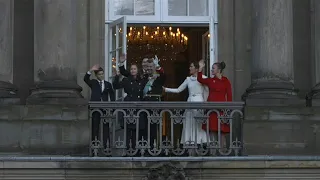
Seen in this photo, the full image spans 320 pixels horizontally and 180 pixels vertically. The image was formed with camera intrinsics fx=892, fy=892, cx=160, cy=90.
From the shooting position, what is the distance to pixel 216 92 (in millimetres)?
16266

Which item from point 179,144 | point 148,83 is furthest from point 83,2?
point 179,144

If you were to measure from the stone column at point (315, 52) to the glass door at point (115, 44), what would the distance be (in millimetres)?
3633

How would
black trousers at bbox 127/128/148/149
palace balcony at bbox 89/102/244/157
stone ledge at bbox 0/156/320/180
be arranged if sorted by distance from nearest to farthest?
1. stone ledge at bbox 0/156/320/180
2. palace balcony at bbox 89/102/244/157
3. black trousers at bbox 127/128/148/149

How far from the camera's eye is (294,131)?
1598 centimetres

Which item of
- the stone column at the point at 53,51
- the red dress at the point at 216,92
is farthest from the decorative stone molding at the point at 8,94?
the red dress at the point at 216,92

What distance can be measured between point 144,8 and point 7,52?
309cm

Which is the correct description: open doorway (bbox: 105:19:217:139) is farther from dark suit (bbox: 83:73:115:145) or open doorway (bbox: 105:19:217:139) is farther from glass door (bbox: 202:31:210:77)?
dark suit (bbox: 83:73:115:145)

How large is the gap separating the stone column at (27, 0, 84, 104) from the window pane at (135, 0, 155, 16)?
2126 millimetres

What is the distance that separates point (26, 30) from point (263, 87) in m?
4.74

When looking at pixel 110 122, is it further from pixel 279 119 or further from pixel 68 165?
pixel 279 119

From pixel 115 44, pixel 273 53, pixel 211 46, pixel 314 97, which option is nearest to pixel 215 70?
pixel 273 53

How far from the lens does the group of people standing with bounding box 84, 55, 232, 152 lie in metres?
16.1

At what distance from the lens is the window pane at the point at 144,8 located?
59.5 ft

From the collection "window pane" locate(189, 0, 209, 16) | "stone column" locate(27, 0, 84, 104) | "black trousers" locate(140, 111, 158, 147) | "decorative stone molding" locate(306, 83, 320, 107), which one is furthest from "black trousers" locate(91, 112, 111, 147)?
"decorative stone molding" locate(306, 83, 320, 107)
